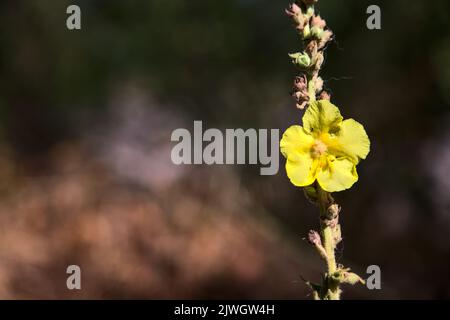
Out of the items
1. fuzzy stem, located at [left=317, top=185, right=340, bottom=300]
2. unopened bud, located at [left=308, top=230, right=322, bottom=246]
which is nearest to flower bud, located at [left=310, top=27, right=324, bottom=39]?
fuzzy stem, located at [left=317, top=185, right=340, bottom=300]

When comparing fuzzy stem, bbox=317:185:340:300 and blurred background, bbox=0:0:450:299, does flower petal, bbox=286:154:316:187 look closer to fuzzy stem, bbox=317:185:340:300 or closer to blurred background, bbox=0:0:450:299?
fuzzy stem, bbox=317:185:340:300

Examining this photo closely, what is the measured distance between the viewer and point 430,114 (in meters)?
5.84

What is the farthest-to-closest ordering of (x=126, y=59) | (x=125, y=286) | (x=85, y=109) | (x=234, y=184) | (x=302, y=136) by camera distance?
(x=85, y=109) < (x=126, y=59) < (x=234, y=184) < (x=125, y=286) < (x=302, y=136)

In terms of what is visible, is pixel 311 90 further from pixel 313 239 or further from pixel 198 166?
pixel 198 166

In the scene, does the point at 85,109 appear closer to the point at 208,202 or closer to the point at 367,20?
the point at 208,202

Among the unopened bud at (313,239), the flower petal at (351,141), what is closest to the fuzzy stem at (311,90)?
the flower petal at (351,141)

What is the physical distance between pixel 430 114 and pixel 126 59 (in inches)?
124

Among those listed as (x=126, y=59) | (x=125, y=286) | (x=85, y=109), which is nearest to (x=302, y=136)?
(x=125, y=286)

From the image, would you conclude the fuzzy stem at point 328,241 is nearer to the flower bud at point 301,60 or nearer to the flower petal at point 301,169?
the flower petal at point 301,169

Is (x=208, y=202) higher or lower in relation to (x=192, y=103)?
lower

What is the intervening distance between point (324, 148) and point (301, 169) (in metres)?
0.12

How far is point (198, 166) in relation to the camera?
732cm

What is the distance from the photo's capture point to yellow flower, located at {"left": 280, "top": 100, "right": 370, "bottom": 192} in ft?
6.42

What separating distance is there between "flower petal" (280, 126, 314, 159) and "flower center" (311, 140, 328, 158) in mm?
12
